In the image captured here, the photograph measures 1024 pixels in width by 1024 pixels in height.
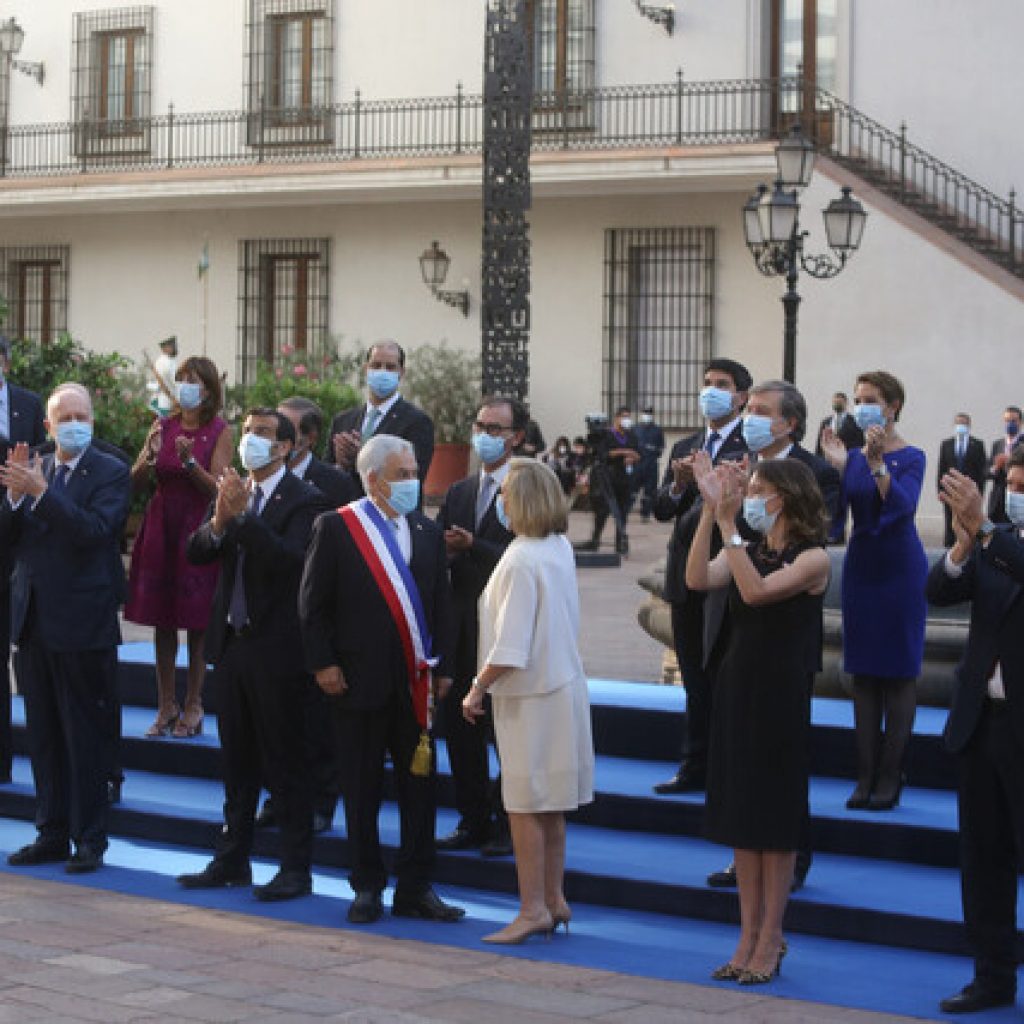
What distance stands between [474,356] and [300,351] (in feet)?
9.24

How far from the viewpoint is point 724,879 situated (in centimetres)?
834

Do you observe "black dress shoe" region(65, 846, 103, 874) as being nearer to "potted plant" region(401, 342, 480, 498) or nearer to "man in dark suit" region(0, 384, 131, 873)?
"man in dark suit" region(0, 384, 131, 873)

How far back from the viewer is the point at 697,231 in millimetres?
29516

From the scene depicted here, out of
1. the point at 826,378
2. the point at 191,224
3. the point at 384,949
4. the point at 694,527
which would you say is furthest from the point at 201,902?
the point at 191,224

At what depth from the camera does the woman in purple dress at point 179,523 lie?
10555 millimetres

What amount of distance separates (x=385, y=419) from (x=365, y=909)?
8.90 ft

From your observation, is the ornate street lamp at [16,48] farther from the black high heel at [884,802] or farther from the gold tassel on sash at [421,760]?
the black high heel at [884,802]

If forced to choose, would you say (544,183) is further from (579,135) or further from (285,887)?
(285,887)

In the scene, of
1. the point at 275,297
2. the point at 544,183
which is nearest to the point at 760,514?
the point at 544,183

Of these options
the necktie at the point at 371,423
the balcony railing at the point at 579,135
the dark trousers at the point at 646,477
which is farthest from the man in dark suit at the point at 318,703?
the dark trousers at the point at 646,477

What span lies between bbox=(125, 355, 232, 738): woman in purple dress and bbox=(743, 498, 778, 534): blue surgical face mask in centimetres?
373

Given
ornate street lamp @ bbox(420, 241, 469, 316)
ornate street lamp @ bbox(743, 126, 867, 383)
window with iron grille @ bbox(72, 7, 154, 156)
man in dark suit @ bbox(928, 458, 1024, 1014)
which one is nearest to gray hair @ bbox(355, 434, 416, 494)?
man in dark suit @ bbox(928, 458, 1024, 1014)

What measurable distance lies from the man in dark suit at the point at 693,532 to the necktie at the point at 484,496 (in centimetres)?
69

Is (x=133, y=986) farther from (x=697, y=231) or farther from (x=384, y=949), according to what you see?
(x=697, y=231)
